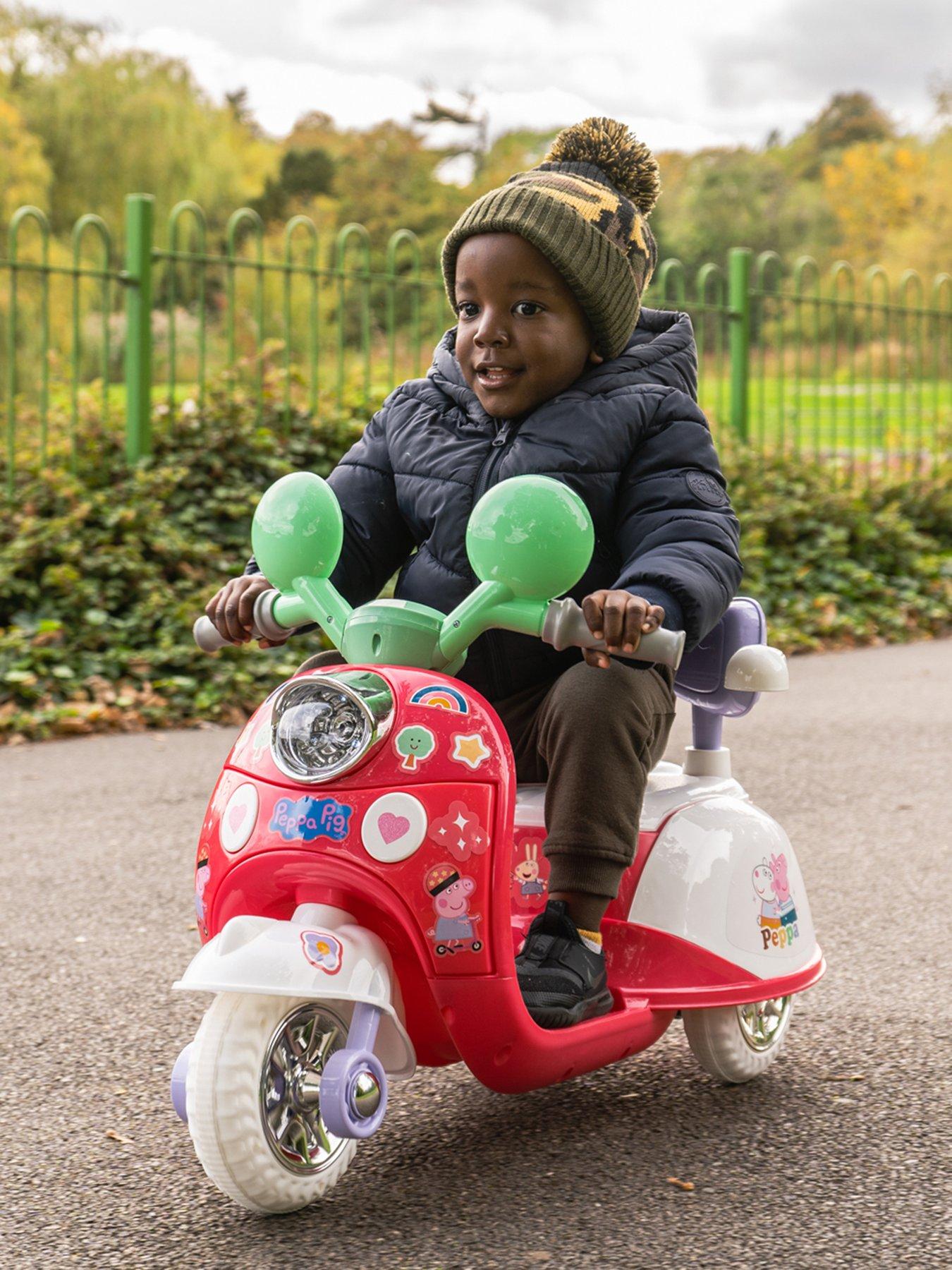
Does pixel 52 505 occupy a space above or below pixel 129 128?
below

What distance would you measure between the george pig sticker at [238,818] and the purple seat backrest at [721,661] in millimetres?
744

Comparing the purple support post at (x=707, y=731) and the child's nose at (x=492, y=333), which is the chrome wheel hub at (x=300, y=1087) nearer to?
the purple support post at (x=707, y=731)

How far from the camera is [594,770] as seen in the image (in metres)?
1.95

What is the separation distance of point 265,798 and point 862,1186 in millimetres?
923

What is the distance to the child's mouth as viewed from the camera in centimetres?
216

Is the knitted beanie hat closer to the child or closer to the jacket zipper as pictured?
the child

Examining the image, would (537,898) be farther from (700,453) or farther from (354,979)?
(700,453)

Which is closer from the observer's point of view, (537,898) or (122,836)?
(537,898)

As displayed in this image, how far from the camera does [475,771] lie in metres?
1.80

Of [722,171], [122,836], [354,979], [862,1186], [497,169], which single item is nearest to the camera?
[354,979]

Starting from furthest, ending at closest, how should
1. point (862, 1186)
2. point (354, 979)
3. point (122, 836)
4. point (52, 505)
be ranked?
point (52, 505) < point (122, 836) < point (862, 1186) < point (354, 979)

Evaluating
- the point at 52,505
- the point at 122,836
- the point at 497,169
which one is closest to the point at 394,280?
the point at 52,505

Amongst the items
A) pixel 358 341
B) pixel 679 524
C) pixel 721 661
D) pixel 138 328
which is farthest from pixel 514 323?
pixel 358 341

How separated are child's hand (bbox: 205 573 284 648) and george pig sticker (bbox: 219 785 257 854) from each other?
0.94 ft
